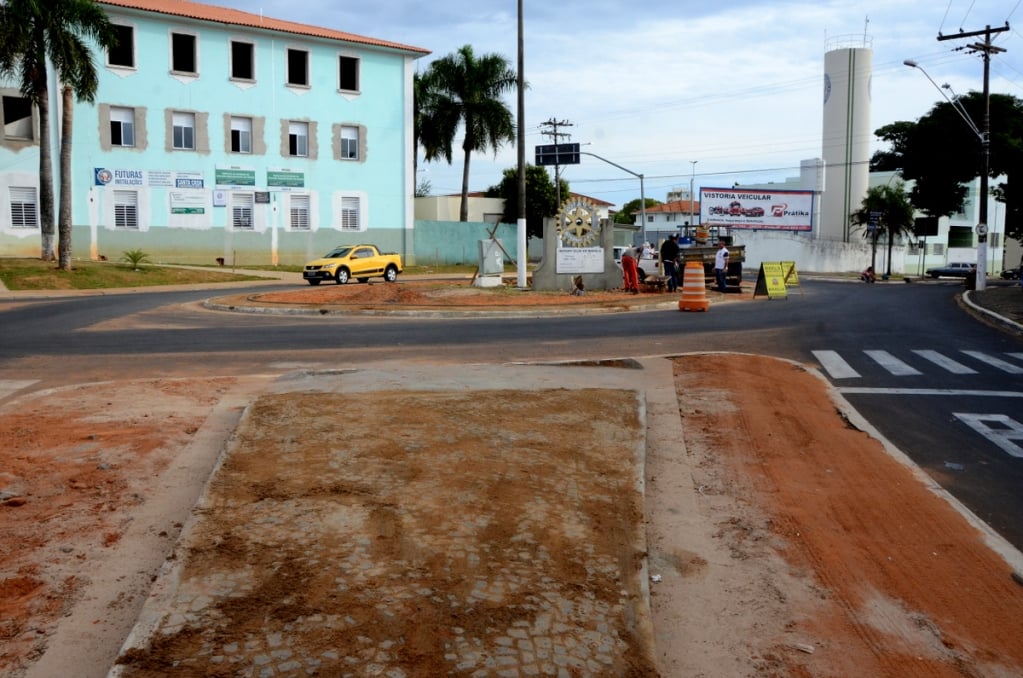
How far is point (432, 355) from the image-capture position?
1457 centimetres

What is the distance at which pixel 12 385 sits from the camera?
37.7ft

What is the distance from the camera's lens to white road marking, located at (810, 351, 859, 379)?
1344cm

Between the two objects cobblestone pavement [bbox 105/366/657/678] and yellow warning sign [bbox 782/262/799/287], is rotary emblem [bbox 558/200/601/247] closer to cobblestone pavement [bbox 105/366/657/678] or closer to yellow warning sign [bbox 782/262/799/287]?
yellow warning sign [bbox 782/262/799/287]

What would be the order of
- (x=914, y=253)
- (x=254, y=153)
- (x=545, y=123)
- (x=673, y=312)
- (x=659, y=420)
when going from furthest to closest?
(x=914, y=253) → (x=545, y=123) → (x=254, y=153) → (x=673, y=312) → (x=659, y=420)

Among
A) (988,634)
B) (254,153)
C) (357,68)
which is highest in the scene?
(357,68)

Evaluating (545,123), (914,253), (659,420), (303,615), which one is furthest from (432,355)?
(914,253)

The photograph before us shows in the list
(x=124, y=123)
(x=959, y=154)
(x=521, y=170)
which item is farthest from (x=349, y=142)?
(x=959, y=154)

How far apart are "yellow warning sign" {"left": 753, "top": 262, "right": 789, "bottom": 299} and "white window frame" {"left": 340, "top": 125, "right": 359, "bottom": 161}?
83.9 ft

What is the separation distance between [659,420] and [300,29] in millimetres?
43586

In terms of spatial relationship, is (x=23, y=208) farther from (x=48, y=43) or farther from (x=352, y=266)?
(x=352, y=266)

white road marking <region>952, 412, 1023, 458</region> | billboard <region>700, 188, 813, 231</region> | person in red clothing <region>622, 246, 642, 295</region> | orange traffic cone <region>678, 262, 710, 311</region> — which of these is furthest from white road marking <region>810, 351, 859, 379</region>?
billboard <region>700, 188, 813, 231</region>

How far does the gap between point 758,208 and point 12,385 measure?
251 ft

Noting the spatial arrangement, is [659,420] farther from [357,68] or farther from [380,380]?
[357,68]

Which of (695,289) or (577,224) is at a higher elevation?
(577,224)
